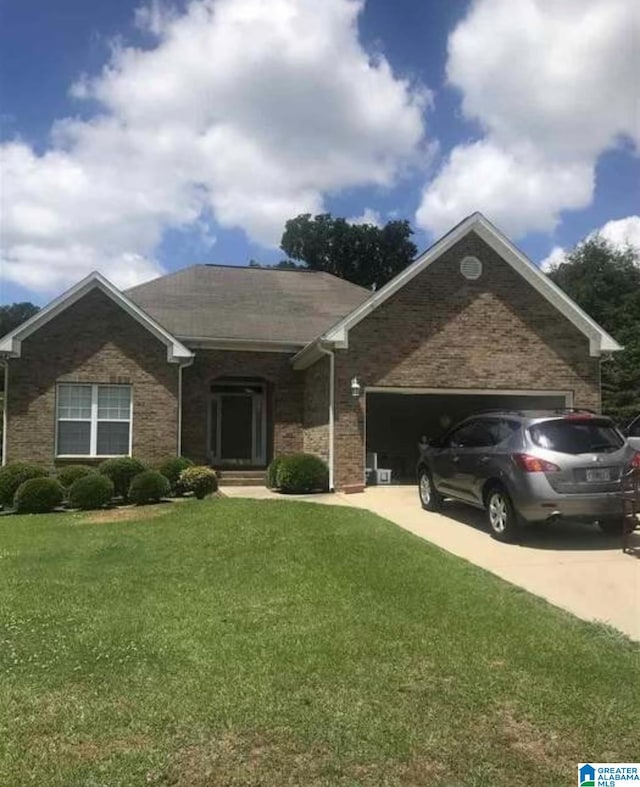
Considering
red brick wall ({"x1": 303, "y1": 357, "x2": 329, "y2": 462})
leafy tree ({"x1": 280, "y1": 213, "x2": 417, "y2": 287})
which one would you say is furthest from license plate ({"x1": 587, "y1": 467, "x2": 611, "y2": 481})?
leafy tree ({"x1": 280, "y1": 213, "x2": 417, "y2": 287})

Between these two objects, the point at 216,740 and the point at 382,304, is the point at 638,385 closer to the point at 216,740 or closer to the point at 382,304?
the point at 382,304

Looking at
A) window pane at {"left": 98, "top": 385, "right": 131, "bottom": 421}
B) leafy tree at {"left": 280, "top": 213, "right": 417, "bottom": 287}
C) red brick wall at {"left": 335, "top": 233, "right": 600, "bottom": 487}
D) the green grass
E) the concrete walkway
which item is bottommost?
the green grass

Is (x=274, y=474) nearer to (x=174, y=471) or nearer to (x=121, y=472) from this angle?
(x=174, y=471)

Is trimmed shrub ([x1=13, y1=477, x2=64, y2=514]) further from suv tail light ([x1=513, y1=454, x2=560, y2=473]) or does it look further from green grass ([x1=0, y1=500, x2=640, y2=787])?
suv tail light ([x1=513, y1=454, x2=560, y2=473])

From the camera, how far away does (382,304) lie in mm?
17469

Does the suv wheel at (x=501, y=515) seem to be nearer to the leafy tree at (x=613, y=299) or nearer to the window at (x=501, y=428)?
the window at (x=501, y=428)

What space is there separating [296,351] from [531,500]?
11628 mm

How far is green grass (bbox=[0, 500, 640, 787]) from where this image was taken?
3826 millimetres

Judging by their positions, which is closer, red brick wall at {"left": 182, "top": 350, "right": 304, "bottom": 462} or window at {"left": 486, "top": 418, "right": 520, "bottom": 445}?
window at {"left": 486, "top": 418, "right": 520, "bottom": 445}

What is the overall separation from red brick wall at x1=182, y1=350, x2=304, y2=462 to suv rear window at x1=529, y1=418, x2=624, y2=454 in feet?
36.1

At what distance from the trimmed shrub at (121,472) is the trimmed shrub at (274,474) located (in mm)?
3082

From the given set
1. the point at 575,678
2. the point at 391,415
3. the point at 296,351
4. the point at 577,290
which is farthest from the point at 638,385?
the point at 575,678

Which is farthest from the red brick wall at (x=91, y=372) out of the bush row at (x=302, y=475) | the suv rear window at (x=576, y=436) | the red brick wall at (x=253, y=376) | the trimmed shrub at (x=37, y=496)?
the suv rear window at (x=576, y=436)

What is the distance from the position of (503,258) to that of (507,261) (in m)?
0.13
